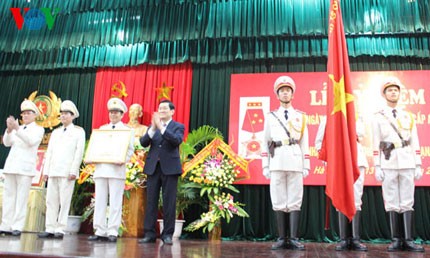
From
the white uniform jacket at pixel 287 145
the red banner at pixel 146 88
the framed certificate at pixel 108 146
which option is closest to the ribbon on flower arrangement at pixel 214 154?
the red banner at pixel 146 88

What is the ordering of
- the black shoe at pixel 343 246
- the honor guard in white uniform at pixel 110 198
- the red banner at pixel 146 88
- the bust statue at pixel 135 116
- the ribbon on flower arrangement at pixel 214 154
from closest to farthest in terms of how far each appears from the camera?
the black shoe at pixel 343 246
the honor guard in white uniform at pixel 110 198
the ribbon on flower arrangement at pixel 214 154
the bust statue at pixel 135 116
the red banner at pixel 146 88

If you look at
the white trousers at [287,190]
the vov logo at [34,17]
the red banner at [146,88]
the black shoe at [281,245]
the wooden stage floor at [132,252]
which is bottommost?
the wooden stage floor at [132,252]

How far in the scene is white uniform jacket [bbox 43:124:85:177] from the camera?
468 cm

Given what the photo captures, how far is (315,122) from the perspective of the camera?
6.61 meters

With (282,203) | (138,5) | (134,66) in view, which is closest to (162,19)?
(138,5)

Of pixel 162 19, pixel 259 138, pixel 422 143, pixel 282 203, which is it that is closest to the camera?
pixel 282 203

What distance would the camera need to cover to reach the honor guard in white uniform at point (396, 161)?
411 cm

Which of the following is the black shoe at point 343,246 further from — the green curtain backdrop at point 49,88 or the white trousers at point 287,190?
the green curtain backdrop at point 49,88

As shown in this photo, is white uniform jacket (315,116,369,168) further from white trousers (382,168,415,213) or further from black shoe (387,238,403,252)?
black shoe (387,238,403,252)

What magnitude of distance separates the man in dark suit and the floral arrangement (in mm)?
1877

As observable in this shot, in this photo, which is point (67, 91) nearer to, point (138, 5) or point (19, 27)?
point (19, 27)

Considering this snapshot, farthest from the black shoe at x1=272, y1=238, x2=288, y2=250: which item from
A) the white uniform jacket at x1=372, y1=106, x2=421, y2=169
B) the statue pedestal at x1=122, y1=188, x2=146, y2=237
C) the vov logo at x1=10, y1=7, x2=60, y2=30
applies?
the vov logo at x1=10, y1=7, x2=60, y2=30

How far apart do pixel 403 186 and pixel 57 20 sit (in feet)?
21.5

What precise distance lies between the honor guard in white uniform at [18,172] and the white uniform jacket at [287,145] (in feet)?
9.36
